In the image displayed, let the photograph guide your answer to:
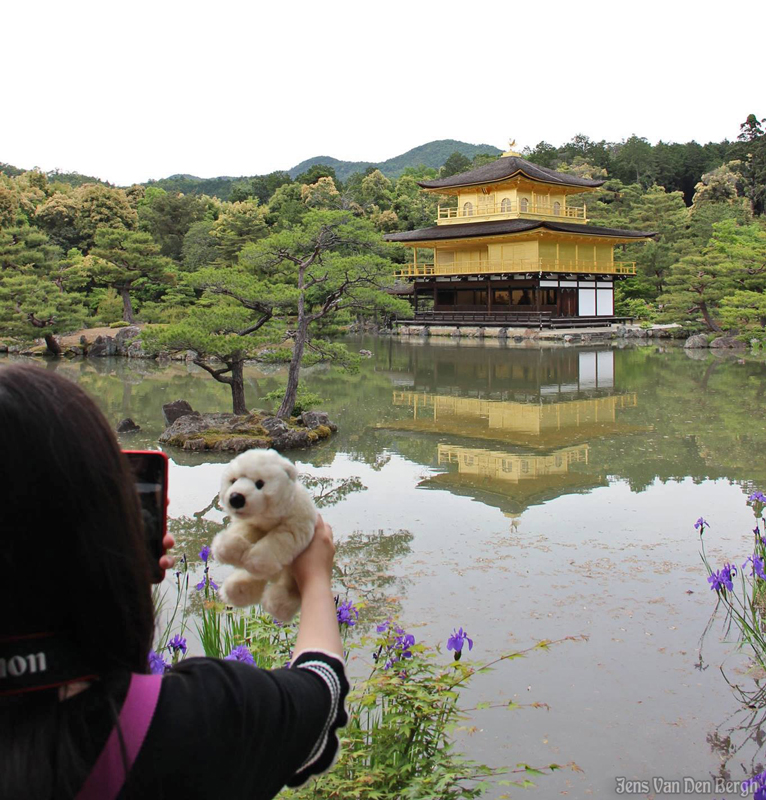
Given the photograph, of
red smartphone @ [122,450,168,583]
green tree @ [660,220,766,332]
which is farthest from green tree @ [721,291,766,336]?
red smartphone @ [122,450,168,583]

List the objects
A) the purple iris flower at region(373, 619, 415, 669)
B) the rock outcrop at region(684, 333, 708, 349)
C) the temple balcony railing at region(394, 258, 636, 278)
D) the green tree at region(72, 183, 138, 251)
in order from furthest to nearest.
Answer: the green tree at region(72, 183, 138, 251) → the temple balcony railing at region(394, 258, 636, 278) → the rock outcrop at region(684, 333, 708, 349) → the purple iris flower at region(373, 619, 415, 669)

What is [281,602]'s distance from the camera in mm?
1051

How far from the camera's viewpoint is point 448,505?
19.0ft

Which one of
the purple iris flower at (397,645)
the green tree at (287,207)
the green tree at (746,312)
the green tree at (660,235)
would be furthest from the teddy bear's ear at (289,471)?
the green tree at (287,207)

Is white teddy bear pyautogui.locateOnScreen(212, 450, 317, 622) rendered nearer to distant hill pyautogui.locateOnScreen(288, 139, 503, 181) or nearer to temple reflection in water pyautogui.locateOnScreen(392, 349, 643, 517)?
temple reflection in water pyautogui.locateOnScreen(392, 349, 643, 517)

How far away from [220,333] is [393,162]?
94047mm

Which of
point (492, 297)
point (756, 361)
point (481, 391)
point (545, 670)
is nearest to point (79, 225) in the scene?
point (492, 297)

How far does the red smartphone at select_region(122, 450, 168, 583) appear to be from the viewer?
103 centimetres

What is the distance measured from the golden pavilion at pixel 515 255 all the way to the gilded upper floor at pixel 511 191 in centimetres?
3

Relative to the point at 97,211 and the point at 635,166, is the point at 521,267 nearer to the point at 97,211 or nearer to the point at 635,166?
the point at 97,211

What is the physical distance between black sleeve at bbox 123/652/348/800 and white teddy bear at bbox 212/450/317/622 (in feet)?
0.49

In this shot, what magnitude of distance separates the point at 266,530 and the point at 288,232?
828cm

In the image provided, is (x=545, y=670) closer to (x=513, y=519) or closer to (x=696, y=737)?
(x=696, y=737)

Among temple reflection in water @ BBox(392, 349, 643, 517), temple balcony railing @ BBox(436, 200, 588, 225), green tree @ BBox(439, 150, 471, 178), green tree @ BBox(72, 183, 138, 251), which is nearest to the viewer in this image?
temple reflection in water @ BBox(392, 349, 643, 517)
